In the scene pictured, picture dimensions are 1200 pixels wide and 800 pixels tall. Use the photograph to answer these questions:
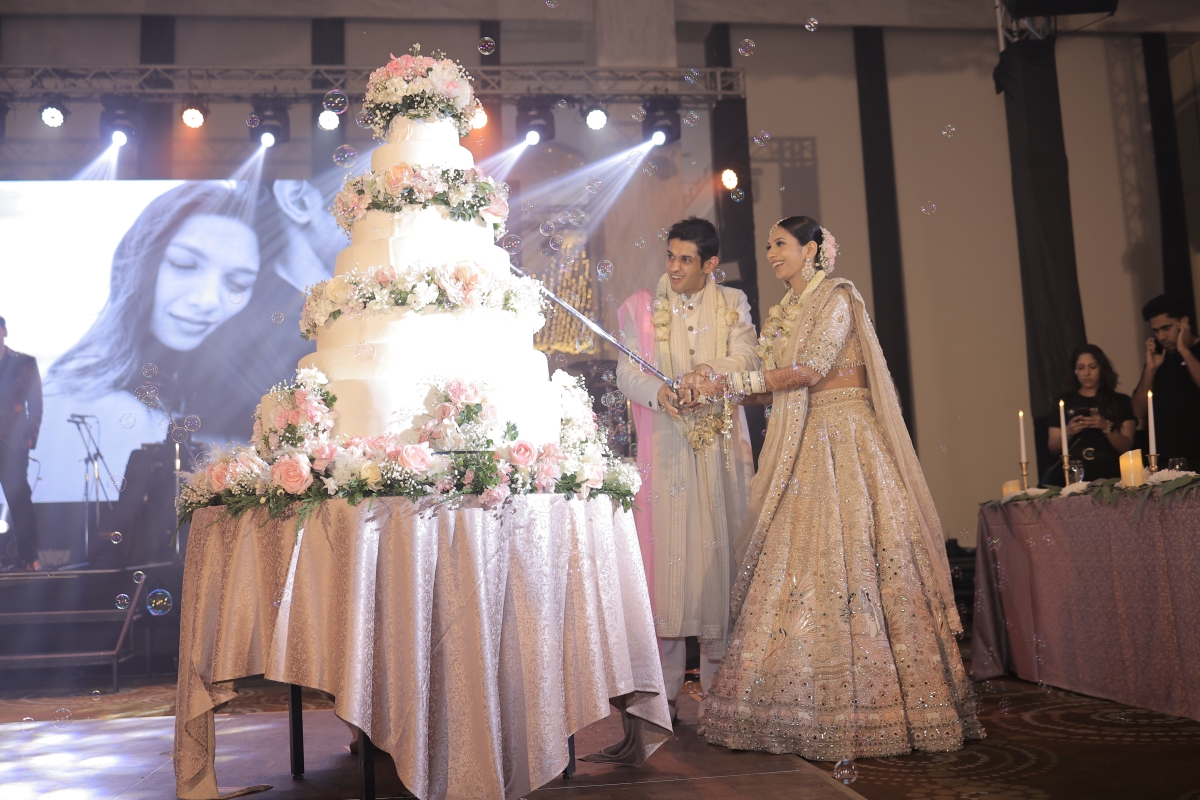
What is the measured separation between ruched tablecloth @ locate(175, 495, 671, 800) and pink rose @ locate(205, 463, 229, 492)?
10 cm

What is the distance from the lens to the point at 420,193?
3.68 m

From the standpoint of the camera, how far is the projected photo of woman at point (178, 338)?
26.9 feet

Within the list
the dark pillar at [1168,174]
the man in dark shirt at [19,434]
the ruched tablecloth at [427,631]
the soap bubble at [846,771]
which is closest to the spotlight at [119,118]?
the man in dark shirt at [19,434]

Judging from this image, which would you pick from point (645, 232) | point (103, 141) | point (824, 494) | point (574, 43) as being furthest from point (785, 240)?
point (103, 141)

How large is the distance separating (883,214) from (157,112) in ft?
24.7

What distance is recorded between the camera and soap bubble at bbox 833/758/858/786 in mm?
3279

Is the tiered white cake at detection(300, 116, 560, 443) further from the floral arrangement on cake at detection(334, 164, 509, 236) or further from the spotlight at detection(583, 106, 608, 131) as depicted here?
the spotlight at detection(583, 106, 608, 131)

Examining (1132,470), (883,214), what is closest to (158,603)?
(1132,470)

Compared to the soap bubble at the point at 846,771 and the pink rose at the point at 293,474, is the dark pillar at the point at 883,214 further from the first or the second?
the pink rose at the point at 293,474

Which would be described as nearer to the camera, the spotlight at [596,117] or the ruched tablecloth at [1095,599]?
the ruched tablecloth at [1095,599]

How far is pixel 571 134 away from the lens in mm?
9828

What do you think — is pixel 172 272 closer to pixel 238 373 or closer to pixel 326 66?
pixel 238 373

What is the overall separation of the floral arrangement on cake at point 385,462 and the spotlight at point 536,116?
588cm

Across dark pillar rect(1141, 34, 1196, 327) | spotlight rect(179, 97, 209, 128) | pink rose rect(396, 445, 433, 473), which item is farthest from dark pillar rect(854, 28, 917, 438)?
pink rose rect(396, 445, 433, 473)
